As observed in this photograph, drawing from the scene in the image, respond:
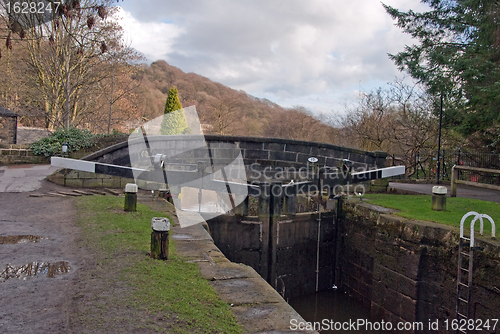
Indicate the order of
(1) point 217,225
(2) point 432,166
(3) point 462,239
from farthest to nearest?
1. (2) point 432,166
2. (1) point 217,225
3. (3) point 462,239

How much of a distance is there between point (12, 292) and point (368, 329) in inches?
276

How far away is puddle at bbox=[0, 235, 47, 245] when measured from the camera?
5129 millimetres

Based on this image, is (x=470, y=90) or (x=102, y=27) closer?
(x=470, y=90)

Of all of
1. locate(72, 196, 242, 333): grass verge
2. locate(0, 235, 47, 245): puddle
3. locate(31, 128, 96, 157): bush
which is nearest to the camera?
locate(72, 196, 242, 333): grass verge

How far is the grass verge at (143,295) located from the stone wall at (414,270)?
4.78 metres

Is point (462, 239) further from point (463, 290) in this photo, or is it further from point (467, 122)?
point (467, 122)

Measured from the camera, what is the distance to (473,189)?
12.6 m

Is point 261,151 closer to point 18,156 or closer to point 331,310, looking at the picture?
point 331,310

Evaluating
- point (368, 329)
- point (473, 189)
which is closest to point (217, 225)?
point (368, 329)

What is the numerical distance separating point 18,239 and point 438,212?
795 cm


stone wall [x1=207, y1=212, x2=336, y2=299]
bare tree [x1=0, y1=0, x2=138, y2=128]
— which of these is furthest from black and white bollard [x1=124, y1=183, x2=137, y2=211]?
bare tree [x1=0, y1=0, x2=138, y2=128]

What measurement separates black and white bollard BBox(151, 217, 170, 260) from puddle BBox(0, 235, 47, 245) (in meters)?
2.18

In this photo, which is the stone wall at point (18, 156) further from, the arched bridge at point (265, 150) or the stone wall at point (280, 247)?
the stone wall at point (280, 247)

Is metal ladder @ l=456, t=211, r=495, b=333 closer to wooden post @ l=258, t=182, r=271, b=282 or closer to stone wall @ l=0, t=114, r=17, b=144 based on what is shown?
wooden post @ l=258, t=182, r=271, b=282
